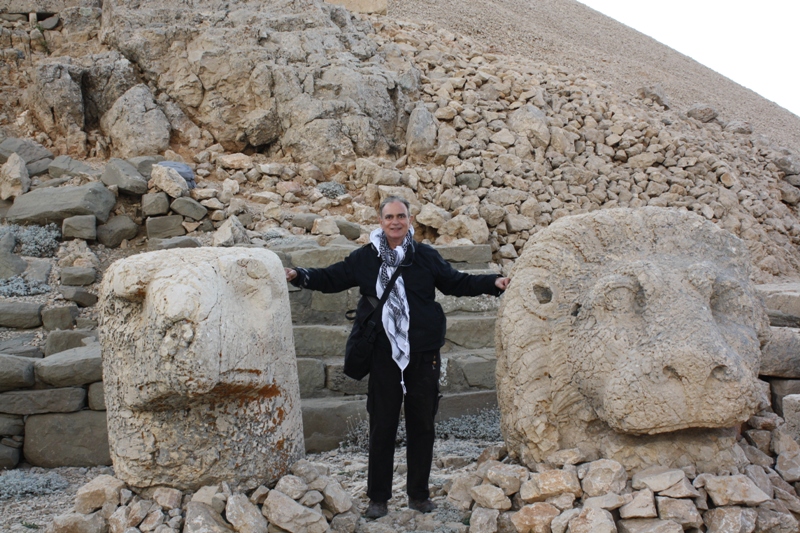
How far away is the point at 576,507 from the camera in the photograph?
3.21m

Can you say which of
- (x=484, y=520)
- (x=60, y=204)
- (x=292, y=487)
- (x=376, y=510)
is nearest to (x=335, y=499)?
(x=292, y=487)

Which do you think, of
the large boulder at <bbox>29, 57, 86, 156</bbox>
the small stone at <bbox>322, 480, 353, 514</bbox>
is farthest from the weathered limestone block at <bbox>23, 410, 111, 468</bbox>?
the large boulder at <bbox>29, 57, 86, 156</bbox>

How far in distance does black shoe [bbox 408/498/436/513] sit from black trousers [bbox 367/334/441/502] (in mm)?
24

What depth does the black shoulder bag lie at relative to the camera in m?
3.65

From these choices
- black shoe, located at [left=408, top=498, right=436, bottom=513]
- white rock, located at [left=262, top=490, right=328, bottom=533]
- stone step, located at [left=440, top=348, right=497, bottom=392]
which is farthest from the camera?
stone step, located at [left=440, top=348, right=497, bottom=392]

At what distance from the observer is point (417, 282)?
3.77m

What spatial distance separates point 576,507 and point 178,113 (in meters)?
8.88

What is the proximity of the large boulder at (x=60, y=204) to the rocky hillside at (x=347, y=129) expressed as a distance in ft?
1.10

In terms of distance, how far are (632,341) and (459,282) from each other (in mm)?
1075


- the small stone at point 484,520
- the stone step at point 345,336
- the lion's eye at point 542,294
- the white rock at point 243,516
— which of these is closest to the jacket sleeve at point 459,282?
the lion's eye at point 542,294

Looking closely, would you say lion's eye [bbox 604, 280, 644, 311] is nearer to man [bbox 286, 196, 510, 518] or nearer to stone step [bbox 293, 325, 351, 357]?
man [bbox 286, 196, 510, 518]

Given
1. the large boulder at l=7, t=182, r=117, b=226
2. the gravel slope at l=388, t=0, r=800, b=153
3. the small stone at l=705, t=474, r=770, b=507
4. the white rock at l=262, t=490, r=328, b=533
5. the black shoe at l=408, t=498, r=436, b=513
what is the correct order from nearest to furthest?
the small stone at l=705, t=474, r=770, b=507 < the white rock at l=262, t=490, r=328, b=533 < the black shoe at l=408, t=498, r=436, b=513 < the large boulder at l=7, t=182, r=117, b=226 < the gravel slope at l=388, t=0, r=800, b=153

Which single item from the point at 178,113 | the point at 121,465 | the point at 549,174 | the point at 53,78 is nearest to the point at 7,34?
the point at 53,78

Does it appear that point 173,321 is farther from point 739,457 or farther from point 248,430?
point 739,457
